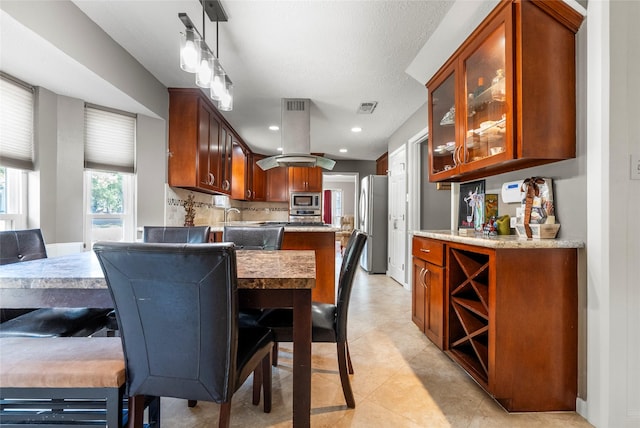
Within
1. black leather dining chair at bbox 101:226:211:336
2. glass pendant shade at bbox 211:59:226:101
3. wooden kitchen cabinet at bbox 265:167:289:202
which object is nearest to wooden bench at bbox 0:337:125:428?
black leather dining chair at bbox 101:226:211:336

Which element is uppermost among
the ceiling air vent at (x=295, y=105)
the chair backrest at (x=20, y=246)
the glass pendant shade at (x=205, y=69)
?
the ceiling air vent at (x=295, y=105)

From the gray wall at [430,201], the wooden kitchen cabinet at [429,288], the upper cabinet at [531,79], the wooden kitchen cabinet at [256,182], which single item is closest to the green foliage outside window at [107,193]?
the wooden kitchen cabinet at [256,182]

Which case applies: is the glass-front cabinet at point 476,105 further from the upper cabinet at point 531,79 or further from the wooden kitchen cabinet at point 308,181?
the wooden kitchen cabinet at point 308,181

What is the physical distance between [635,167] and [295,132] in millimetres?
2852

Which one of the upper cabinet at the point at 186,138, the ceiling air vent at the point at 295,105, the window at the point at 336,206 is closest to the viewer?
the upper cabinet at the point at 186,138

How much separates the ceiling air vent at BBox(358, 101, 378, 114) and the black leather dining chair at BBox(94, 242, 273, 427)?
315 cm

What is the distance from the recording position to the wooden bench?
847mm

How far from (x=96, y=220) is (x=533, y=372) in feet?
11.6

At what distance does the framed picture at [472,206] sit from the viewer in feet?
7.12

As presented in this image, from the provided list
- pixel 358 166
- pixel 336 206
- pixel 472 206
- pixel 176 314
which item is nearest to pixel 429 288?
pixel 472 206

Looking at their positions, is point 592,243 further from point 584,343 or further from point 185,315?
point 185,315

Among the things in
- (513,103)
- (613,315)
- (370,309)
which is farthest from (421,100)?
(613,315)

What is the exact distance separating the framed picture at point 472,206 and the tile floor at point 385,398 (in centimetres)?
103

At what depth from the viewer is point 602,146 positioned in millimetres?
1343
